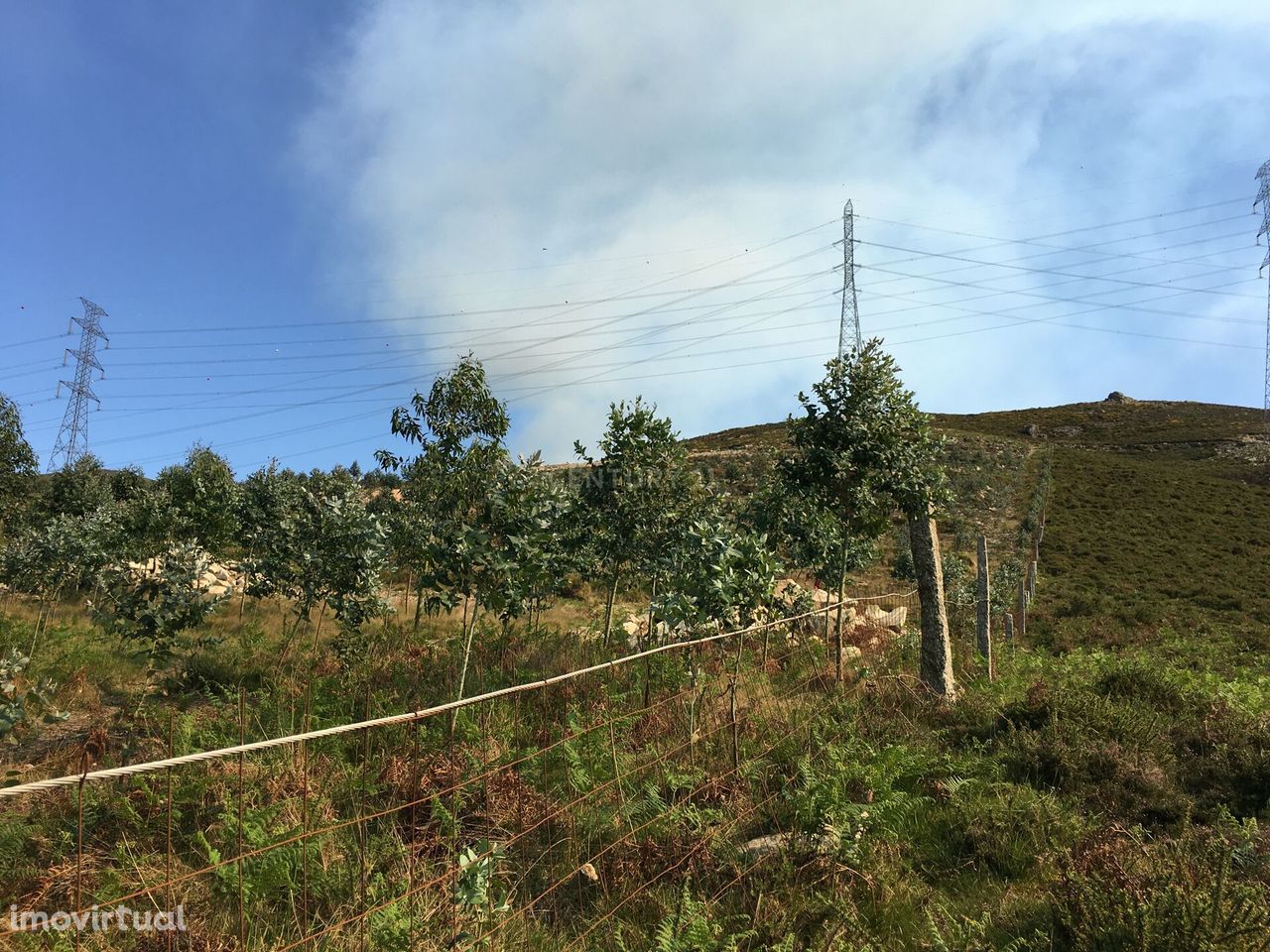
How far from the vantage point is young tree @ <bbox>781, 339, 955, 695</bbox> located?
366 inches

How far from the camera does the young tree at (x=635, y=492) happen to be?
11180 mm

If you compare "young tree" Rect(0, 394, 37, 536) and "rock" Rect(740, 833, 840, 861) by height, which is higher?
"young tree" Rect(0, 394, 37, 536)

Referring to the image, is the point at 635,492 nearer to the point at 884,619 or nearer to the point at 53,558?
the point at 884,619

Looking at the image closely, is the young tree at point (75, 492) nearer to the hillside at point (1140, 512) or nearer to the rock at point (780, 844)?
the hillside at point (1140, 512)

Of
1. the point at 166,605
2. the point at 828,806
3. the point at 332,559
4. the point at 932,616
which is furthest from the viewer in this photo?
the point at 332,559

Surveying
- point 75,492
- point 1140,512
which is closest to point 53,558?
point 75,492

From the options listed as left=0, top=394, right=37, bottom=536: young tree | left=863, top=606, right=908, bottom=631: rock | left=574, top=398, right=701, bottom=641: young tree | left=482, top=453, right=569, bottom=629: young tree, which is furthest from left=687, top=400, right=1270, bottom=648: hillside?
left=0, top=394, right=37, bottom=536: young tree

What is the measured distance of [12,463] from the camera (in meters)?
24.3

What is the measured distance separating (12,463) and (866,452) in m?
31.3

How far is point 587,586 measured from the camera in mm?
28516

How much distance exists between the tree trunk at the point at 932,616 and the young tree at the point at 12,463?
31335mm

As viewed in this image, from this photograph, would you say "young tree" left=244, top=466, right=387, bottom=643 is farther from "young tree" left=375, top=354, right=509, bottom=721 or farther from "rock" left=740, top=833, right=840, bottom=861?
"rock" left=740, top=833, right=840, bottom=861

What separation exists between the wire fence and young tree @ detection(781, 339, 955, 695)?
11.6ft

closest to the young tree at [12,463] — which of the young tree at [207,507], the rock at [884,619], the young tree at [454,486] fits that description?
the young tree at [207,507]
